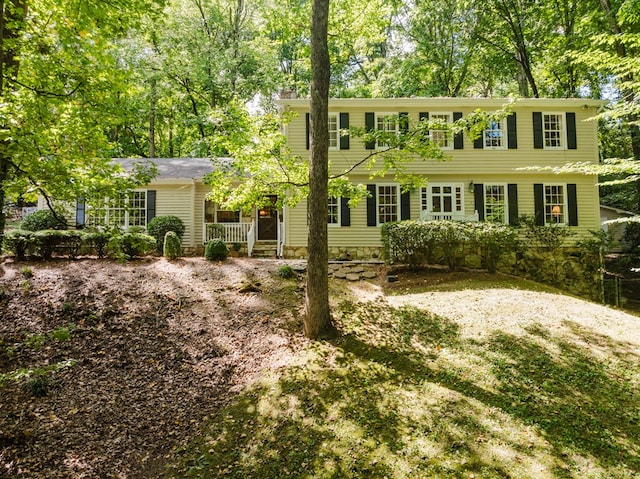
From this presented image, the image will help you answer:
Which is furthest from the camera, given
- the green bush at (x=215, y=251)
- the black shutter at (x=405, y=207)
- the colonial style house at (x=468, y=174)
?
the black shutter at (x=405, y=207)

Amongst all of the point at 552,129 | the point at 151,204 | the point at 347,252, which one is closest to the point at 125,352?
the point at 347,252

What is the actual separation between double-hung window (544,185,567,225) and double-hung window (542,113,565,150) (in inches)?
65.0

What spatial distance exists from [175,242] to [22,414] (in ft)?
23.0

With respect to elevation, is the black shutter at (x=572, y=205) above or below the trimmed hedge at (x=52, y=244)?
above

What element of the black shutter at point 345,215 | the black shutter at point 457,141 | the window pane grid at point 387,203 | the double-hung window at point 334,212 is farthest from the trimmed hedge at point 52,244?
the black shutter at point 457,141

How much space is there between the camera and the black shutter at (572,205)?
13.3m

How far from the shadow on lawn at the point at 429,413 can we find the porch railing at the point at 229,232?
877cm

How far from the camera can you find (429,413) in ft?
14.8

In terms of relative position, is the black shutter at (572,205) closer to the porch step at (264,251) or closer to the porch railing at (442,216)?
the porch railing at (442,216)

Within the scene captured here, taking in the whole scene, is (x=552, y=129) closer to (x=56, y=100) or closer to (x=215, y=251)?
(x=215, y=251)

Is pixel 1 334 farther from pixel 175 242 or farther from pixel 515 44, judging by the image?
pixel 515 44

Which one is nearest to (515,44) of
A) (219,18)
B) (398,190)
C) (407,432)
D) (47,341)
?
(398,190)

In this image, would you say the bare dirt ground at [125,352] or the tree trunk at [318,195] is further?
the tree trunk at [318,195]

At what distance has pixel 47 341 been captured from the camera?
19.4 feet
